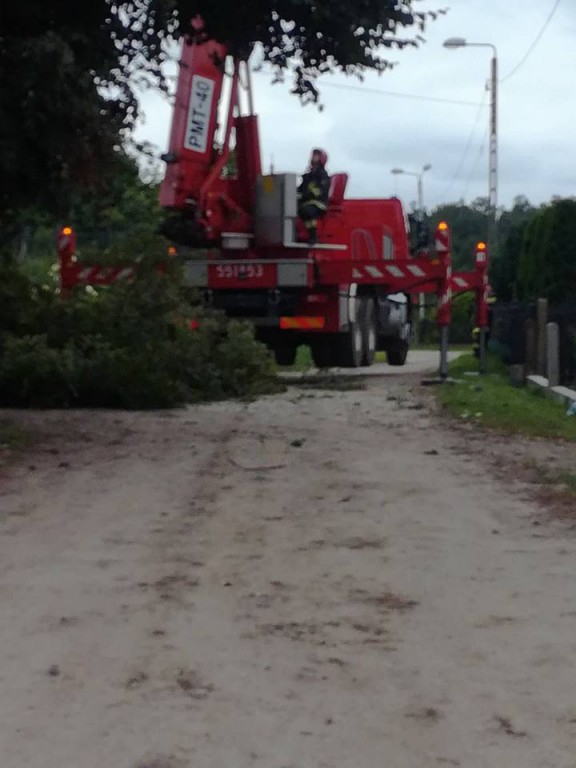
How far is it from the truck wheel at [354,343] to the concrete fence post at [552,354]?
9.53 feet

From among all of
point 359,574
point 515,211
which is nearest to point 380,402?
point 359,574

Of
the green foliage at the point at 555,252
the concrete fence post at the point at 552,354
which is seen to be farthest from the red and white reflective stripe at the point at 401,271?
the green foliage at the point at 555,252

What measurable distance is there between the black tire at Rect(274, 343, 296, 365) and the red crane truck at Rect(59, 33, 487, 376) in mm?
836

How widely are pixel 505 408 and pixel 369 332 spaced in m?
7.44

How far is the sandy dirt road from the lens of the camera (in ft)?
15.4

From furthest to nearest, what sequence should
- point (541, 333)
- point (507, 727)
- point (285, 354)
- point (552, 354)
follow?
point (285, 354)
point (541, 333)
point (552, 354)
point (507, 727)

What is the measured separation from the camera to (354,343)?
20.3 metres

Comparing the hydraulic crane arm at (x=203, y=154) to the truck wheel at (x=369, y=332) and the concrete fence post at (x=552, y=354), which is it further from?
the concrete fence post at (x=552, y=354)

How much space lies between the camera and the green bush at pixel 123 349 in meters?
14.1

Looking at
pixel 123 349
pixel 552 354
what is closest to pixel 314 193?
pixel 552 354

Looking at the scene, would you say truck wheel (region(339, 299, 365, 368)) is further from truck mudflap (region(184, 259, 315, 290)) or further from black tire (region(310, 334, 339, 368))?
truck mudflap (region(184, 259, 315, 290))

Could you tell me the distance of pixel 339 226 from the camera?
2112cm

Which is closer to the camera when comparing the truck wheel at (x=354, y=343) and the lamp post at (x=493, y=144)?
the truck wheel at (x=354, y=343)

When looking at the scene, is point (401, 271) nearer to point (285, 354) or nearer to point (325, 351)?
point (325, 351)
